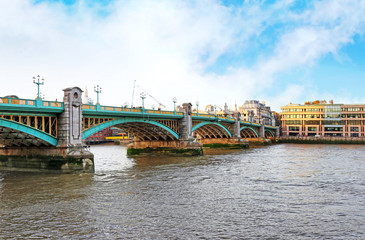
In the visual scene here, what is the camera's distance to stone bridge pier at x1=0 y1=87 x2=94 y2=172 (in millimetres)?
29734

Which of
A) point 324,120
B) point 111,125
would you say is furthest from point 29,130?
point 324,120

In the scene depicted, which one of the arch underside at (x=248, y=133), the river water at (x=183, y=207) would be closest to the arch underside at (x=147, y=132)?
the river water at (x=183, y=207)

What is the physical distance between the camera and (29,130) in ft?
90.3

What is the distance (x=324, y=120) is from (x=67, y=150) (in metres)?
110

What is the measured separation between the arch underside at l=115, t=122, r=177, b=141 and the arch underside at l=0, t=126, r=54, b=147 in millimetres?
14571

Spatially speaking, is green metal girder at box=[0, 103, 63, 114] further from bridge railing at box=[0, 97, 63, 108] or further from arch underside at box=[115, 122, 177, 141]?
arch underside at box=[115, 122, 177, 141]

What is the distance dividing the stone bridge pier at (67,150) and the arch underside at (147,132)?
13.8 meters

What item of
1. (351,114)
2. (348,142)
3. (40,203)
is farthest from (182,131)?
(351,114)

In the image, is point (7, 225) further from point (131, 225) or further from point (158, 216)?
point (158, 216)

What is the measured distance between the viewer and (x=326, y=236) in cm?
1334

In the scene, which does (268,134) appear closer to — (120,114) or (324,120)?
(324,120)

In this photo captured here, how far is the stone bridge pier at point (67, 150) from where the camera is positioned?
29.7m

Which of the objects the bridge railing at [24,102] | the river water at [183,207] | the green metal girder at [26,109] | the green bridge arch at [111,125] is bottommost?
the river water at [183,207]

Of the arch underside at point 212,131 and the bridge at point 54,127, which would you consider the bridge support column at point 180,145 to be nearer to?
the bridge at point 54,127
